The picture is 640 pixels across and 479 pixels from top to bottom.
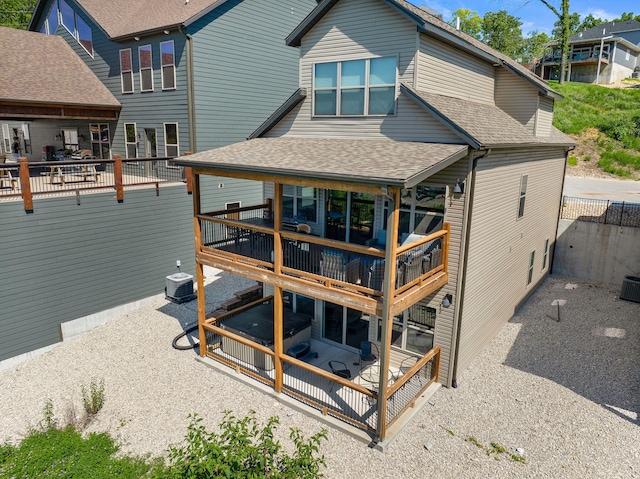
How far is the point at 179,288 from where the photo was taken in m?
15.5

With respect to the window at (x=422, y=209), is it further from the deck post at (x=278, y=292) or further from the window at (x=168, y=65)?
the window at (x=168, y=65)

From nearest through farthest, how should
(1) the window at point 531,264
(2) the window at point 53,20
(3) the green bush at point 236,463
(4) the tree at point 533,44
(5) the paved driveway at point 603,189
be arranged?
(3) the green bush at point 236,463
(1) the window at point 531,264
(2) the window at point 53,20
(5) the paved driveway at point 603,189
(4) the tree at point 533,44

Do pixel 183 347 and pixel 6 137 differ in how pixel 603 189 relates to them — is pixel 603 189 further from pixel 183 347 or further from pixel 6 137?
pixel 6 137

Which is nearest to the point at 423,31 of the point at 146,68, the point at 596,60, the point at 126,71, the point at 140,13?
the point at 146,68

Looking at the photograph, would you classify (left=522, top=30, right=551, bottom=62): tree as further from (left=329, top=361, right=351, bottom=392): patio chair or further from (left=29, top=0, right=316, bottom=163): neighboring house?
(left=329, top=361, right=351, bottom=392): patio chair

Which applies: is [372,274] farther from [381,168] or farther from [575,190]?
[575,190]

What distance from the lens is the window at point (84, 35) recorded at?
19.9 meters

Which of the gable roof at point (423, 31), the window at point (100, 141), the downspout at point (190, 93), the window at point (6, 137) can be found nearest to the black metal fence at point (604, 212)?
the gable roof at point (423, 31)

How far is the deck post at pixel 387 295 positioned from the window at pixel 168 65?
1299cm

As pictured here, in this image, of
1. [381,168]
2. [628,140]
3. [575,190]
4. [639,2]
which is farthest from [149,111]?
[639,2]

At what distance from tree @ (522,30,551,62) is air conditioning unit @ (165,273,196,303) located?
71.3m

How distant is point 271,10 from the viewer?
19.2 meters

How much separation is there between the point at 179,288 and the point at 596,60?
51499 mm

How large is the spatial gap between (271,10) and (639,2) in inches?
3252
